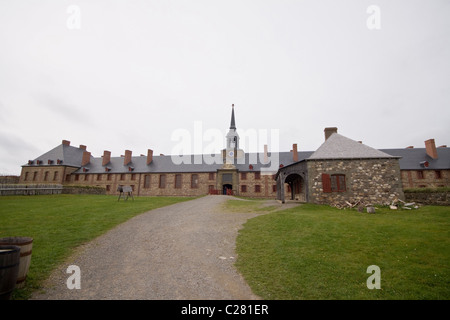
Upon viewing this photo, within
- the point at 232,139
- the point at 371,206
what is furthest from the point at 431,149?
the point at 232,139

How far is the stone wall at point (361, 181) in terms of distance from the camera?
1677cm

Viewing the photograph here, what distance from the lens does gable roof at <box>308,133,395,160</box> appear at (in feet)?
58.2

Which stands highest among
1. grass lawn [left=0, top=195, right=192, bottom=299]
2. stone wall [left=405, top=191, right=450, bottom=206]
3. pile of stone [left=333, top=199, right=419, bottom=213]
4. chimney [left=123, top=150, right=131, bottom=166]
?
chimney [left=123, top=150, right=131, bottom=166]

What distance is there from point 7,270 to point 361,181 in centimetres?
2054

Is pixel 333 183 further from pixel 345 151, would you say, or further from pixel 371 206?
pixel 371 206

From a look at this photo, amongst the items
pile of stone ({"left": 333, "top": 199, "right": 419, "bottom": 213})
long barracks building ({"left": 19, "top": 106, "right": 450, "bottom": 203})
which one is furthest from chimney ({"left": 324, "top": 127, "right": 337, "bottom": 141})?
pile of stone ({"left": 333, "top": 199, "right": 419, "bottom": 213})

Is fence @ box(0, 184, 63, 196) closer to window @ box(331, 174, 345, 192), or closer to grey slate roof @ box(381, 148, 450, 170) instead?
window @ box(331, 174, 345, 192)

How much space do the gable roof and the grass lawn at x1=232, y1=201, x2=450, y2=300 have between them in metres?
8.53

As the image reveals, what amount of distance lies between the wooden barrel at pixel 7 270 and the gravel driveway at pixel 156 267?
67cm

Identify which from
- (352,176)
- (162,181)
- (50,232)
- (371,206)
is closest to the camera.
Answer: (50,232)

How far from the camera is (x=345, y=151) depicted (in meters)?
18.5
